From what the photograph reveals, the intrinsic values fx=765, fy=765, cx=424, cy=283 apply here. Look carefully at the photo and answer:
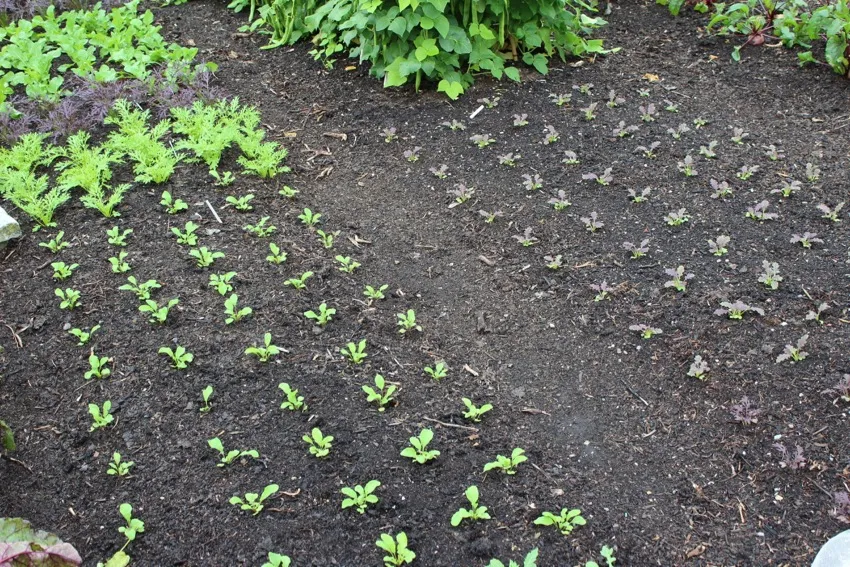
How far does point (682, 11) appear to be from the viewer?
5504mm

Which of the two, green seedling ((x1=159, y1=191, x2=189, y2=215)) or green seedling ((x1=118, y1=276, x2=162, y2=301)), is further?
green seedling ((x1=159, y1=191, x2=189, y2=215))

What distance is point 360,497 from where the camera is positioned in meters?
2.50

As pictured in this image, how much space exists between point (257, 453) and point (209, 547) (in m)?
0.36

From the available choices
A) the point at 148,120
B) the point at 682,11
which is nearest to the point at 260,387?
the point at 148,120

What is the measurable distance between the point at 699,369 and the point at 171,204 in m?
2.65

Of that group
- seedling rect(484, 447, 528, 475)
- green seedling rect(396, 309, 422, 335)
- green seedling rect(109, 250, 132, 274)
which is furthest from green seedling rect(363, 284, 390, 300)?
green seedling rect(109, 250, 132, 274)

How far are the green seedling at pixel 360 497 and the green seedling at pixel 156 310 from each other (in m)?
1.20

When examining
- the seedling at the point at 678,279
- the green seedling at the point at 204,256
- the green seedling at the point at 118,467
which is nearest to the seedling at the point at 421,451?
the green seedling at the point at 118,467

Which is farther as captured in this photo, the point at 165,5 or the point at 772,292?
the point at 165,5

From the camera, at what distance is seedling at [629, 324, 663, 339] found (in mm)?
3100

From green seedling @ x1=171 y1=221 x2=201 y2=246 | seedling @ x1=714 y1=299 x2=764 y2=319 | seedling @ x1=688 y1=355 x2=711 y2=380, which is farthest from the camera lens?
green seedling @ x1=171 y1=221 x2=201 y2=246

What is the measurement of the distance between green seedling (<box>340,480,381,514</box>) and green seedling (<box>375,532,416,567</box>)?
0.53 ft

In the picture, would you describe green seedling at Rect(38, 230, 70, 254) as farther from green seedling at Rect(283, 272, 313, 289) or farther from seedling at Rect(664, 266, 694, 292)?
seedling at Rect(664, 266, 694, 292)

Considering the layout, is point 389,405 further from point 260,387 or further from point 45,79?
point 45,79
